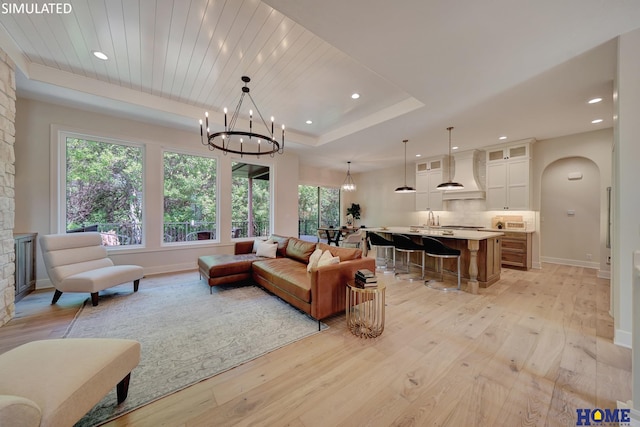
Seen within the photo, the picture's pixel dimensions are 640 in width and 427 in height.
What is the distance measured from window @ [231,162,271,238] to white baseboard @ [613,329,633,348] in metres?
5.95

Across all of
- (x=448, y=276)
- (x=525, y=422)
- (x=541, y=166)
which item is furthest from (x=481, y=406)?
(x=541, y=166)

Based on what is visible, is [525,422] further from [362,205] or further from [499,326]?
[362,205]

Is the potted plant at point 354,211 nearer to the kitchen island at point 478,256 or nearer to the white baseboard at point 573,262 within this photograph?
the kitchen island at point 478,256

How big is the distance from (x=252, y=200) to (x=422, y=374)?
542cm

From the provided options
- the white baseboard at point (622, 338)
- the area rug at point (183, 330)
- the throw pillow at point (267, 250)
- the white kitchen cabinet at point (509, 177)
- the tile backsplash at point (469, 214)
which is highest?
the white kitchen cabinet at point (509, 177)

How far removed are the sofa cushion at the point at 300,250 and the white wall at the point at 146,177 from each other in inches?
82.0

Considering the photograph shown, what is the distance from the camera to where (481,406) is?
157cm

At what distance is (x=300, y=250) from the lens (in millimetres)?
3934

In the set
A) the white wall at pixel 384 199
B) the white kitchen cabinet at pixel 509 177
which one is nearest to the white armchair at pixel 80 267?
the white wall at pixel 384 199

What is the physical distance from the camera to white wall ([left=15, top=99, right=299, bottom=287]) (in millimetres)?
3646

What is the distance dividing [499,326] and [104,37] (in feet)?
18.1

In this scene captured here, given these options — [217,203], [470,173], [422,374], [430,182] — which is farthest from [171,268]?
[470,173]

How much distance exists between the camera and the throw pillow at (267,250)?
4309 mm

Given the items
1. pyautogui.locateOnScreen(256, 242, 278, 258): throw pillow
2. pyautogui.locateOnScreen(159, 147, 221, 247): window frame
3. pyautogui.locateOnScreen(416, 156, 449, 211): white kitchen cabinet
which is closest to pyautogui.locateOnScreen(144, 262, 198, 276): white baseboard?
pyautogui.locateOnScreen(159, 147, 221, 247): window frame
